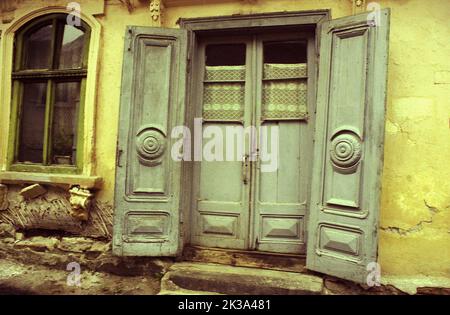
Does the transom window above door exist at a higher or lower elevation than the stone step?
higher

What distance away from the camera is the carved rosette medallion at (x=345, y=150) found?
267 centimetres

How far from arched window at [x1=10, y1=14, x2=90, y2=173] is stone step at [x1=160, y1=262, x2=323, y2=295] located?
182 centimetres

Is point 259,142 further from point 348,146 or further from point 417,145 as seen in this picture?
point 417,145

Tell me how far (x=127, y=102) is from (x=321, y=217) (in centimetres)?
229

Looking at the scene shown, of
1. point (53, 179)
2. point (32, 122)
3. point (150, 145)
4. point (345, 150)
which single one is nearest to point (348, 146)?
point (345, 150)

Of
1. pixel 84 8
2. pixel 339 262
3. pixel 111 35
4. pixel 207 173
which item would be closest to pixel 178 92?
pixel 207 173

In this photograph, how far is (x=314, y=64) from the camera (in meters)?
3.16

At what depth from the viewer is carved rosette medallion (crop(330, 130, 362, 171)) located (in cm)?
267

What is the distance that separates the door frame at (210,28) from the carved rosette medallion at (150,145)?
284 millimetres

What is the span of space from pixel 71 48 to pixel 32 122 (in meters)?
1.10

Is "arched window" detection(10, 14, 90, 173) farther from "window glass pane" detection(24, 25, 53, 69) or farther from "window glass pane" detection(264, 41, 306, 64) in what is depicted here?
"window glass pane" detection(264, 41, 306, 64)

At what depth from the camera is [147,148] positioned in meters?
3.09

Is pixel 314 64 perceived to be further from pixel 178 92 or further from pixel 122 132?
pixel 122 132

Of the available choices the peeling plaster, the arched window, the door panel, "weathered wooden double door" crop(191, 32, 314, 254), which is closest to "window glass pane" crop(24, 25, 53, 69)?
the arched window
